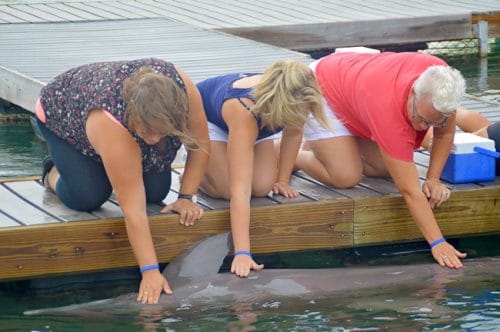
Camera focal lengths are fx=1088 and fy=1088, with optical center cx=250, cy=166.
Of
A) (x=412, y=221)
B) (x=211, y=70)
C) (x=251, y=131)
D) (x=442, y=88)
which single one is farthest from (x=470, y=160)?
(x=211, y=70)

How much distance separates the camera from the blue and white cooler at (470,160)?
6035mm

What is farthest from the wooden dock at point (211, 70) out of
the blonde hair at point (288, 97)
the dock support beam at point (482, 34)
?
the blonde hair at point (288, 97)

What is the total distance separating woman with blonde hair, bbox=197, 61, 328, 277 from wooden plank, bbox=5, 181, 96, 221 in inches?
29.6

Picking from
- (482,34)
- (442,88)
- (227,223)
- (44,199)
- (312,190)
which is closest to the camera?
(442,88)

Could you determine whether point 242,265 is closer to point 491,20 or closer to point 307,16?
point 307,16

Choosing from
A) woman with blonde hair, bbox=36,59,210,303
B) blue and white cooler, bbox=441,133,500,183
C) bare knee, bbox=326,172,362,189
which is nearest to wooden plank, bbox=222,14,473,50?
blue and white cooler, bbox=441,133,500,183

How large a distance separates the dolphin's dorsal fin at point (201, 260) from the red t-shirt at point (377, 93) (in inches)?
37.4

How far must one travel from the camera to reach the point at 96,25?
11438 mm

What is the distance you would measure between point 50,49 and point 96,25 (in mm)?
1488

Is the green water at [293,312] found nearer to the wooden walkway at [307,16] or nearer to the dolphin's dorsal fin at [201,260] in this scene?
the dolphin's dorsal fin at [201,260]

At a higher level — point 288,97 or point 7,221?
point 288,97

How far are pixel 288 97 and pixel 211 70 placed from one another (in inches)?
156

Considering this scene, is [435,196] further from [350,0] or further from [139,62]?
[350,0]

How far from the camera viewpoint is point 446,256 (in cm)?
556
